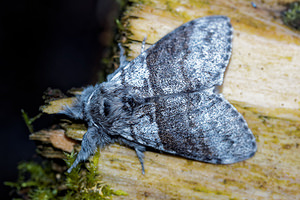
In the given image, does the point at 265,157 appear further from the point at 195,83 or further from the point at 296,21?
the point at 296,21

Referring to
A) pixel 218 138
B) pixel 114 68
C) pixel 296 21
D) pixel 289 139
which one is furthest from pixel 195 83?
pixel 296 21

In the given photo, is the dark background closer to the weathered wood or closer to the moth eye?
the moth eye

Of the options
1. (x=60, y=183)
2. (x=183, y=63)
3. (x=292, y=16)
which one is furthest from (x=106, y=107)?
(x=292, y=16)

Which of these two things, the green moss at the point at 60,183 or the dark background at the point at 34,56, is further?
the dark background at the point at 34,56

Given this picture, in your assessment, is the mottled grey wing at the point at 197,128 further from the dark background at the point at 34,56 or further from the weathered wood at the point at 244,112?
the dark background at the point at 34,56

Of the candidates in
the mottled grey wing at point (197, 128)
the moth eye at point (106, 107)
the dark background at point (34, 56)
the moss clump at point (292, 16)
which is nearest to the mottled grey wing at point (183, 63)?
the mottled grey wing at point (197, 128)

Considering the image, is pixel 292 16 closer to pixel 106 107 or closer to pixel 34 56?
pixel 106 107
